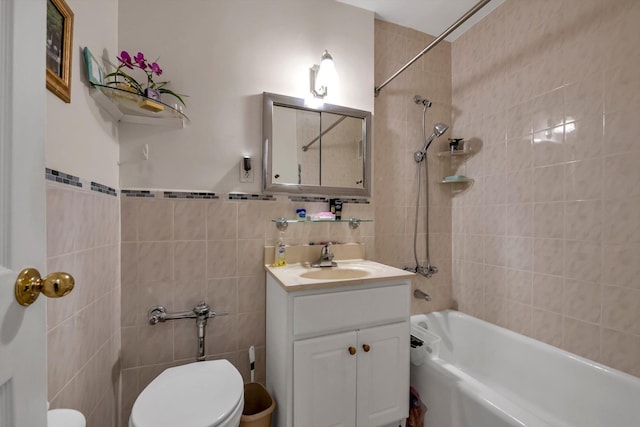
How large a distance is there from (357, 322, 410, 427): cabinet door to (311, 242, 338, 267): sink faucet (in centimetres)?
41

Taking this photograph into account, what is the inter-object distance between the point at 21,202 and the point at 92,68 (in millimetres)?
828

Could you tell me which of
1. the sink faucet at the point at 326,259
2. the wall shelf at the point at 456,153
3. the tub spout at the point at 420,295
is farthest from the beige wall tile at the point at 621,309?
the sink faucet at the point at 326,259

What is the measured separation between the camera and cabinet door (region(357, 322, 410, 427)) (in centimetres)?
118

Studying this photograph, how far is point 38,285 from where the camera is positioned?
412 millimetres

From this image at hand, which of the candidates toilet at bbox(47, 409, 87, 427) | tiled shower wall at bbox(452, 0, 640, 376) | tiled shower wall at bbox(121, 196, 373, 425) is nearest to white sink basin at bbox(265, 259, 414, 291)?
tiled shower wall at bbox(121, 196, 373, 425)

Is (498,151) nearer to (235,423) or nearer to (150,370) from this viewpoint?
(235,423)

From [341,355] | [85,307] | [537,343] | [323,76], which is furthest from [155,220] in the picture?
[537,343]

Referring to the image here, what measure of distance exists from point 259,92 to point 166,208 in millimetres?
822

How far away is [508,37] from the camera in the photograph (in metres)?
1.68

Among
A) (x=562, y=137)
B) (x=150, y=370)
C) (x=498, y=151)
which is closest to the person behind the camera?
(x=150, y=370)

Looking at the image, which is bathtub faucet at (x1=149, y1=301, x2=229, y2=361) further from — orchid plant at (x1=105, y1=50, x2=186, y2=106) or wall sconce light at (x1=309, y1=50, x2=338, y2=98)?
wall sconce light at (x1=309, y1=50, x2=338, y2=98)

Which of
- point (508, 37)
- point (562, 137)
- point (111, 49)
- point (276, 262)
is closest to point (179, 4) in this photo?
point (111, 49)

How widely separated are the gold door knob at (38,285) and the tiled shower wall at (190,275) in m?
0.92

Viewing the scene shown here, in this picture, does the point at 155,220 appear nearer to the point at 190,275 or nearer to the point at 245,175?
the point at 190,275
